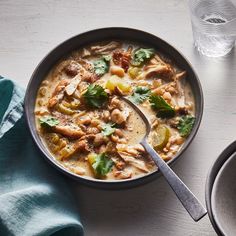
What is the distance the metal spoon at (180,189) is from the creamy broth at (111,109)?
0.19 ft

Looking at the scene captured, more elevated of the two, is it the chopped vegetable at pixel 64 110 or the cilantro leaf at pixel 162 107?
the cilantro leaf at pixel 162 107

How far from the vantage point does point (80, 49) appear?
2383mm

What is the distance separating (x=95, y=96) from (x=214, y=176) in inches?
20.0

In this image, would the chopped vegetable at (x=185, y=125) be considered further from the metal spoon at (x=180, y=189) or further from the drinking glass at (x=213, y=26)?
the drinking glass at (x=213, y=26)

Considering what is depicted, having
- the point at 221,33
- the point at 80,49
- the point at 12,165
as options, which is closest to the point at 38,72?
the point at 80,49

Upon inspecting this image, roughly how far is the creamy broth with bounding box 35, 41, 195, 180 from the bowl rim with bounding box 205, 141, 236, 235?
19cm

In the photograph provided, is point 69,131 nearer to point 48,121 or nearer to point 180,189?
point 48,121

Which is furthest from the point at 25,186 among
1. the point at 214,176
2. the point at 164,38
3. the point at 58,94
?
the point at 164,38

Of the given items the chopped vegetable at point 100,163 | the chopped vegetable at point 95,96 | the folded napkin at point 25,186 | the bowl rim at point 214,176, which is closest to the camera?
the bowl rim at point 214,176

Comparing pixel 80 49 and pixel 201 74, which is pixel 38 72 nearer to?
pixel 80 49

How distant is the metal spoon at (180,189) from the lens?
1901mm

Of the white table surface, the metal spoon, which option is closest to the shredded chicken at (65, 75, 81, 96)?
the white table surface

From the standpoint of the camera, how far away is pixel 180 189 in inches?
76.8

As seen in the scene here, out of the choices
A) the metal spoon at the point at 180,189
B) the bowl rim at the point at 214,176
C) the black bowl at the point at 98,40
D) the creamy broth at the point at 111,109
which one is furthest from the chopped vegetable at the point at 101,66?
the bowl rim at the point at 214,176
